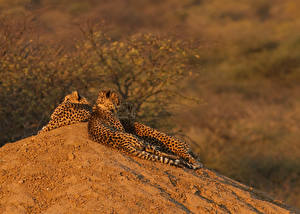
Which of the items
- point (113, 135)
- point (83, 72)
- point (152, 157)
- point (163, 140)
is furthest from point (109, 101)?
point (83, 72)

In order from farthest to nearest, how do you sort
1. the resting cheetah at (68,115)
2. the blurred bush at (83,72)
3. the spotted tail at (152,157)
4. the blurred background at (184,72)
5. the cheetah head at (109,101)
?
the blurred background at (184,72), the blurred bush at (83,72), the resting cheetah at (68,115), the cheetah head at (109,101), the spotted tail at (152,157)

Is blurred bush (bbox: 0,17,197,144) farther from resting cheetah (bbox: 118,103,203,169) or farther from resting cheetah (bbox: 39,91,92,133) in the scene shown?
resting cheetah (bbox: 118,103,203,169)

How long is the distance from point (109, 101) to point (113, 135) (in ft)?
1.82

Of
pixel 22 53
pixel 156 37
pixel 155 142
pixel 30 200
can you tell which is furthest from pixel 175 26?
pixel 30 200

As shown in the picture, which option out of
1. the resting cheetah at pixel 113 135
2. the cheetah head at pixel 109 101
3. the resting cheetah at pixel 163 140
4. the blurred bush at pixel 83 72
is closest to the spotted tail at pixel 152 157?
the resting cheetah at pixel 113 135

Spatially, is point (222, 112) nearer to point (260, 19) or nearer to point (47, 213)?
point (260, 19)

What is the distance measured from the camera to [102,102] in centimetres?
482

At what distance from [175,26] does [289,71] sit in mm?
14086

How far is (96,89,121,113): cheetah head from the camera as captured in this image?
15.7 ft

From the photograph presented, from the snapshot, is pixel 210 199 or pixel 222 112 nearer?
pixel 210 199

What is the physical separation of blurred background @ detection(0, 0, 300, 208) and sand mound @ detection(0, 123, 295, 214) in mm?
2850

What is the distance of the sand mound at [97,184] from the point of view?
347cm

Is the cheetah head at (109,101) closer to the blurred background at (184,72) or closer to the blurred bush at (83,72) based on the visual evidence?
the blurred background at (184,72)

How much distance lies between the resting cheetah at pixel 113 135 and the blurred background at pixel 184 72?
263 centimetres
